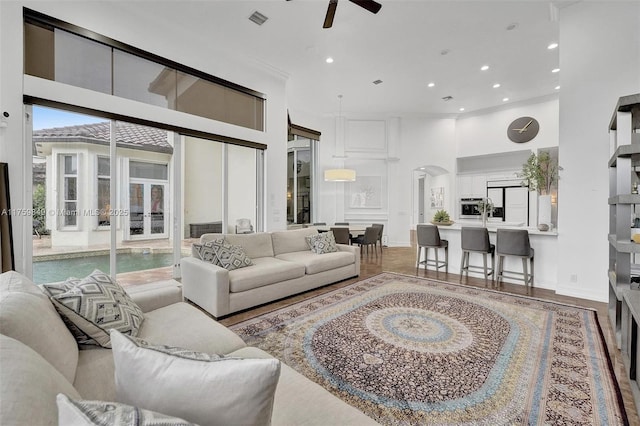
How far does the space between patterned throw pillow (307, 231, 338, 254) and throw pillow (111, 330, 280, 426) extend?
3.84 m

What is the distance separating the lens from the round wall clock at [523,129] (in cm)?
730

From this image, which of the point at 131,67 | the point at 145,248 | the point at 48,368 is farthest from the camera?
the point at 145,248

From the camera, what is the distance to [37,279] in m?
3.48

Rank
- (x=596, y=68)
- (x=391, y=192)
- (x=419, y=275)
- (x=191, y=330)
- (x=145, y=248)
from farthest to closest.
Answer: (x=391, y=192) → (x=419, y=275) → (x=145, y=248) → (x=596, y=68) → (x=191, y=330)

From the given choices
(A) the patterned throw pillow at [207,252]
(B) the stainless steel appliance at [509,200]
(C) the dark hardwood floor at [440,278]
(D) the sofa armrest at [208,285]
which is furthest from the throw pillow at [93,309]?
(B) the stainless steel appliance at [509,200]

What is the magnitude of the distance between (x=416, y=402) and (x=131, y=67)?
17.2 feet

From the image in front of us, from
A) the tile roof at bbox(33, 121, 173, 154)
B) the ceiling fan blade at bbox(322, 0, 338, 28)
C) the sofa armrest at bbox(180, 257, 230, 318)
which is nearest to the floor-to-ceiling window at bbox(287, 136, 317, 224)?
the tile roof at bbox(33, 121, 173, 154)

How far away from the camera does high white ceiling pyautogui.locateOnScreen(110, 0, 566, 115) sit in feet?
13.2

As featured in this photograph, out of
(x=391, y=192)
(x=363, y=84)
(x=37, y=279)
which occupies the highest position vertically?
(x=363, y=84)

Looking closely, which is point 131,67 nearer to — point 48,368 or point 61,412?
point 48,368

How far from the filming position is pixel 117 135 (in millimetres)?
4062

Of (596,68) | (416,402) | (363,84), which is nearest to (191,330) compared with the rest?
(416,402)

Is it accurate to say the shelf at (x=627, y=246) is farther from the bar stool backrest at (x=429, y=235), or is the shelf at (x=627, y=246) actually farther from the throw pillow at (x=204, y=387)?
the throw pillow at (x=204, y=387)

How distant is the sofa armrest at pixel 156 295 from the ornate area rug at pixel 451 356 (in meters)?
0.79
